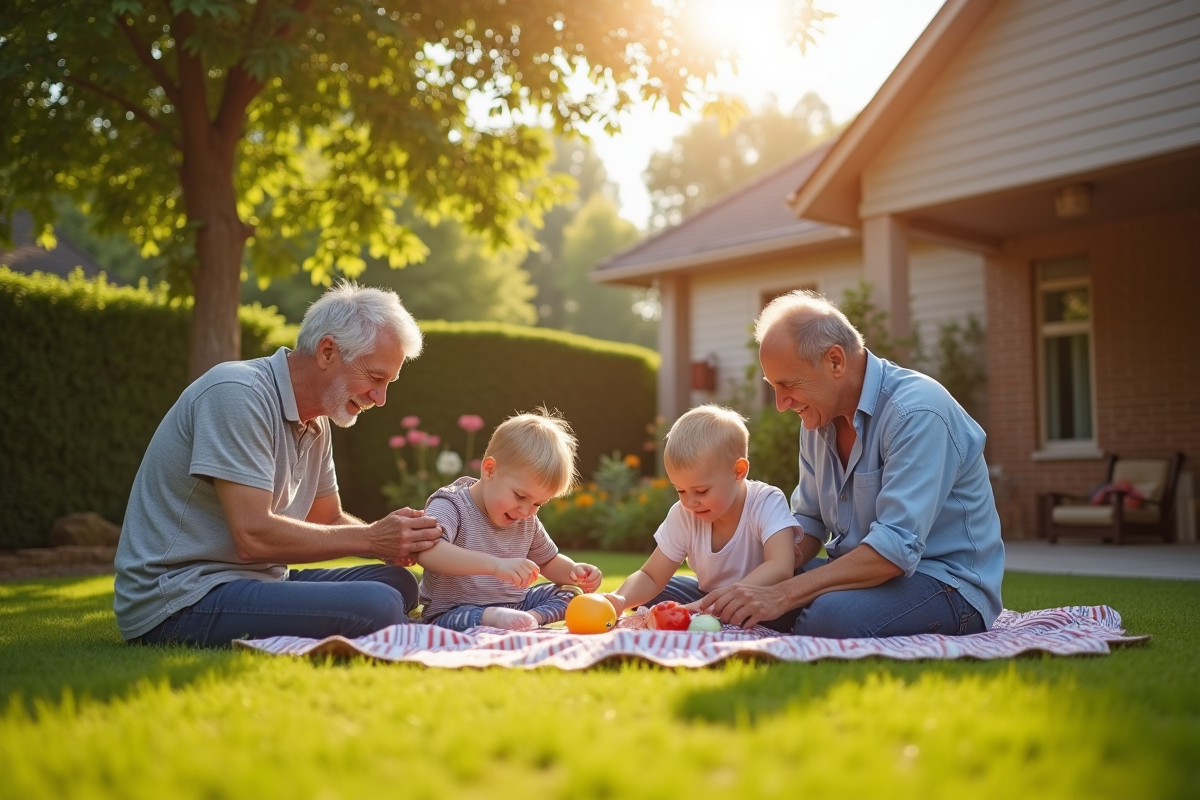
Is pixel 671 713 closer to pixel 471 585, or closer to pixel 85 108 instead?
pixel 471 585

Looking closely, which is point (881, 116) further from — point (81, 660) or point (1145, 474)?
point (81, 660)

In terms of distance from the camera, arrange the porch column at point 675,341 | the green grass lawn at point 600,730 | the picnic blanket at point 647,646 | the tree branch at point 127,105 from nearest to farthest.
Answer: the green grass lawn at point 600,730, the picnic blanket at point 647,646, the tree branch at point 127,105, the porch column at point 675,341

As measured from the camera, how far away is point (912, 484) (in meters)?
3.65

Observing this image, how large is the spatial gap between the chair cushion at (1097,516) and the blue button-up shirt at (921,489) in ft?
24.8

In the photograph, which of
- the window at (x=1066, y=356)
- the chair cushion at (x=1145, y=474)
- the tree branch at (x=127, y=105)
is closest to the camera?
the tree branch at (x=127, y=105)

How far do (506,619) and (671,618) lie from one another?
0.68 m

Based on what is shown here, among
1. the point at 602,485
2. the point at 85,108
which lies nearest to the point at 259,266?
the point at 85,108

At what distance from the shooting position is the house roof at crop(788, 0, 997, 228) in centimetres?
930

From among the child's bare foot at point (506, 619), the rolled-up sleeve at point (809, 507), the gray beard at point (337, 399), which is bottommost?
the child's bare foot at point (506, 619)

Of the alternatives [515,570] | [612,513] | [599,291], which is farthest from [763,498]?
[599,291]

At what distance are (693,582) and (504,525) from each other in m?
0.92

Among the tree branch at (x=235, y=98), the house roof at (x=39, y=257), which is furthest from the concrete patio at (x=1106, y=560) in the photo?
the house roof at (x=39, y=257)

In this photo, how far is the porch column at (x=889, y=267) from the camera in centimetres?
997

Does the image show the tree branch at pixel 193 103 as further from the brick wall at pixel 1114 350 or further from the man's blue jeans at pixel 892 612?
the brick wall at pixel 1114 350
